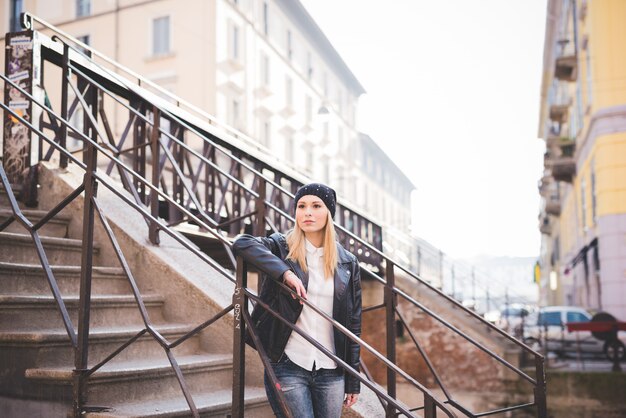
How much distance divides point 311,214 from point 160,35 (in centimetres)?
2271

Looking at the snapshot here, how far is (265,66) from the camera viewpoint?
27.7m

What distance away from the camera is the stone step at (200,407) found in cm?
362

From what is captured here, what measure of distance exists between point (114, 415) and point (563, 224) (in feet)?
96.3

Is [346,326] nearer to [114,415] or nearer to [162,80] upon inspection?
[114,415]

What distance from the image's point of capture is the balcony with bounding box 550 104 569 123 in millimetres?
24938

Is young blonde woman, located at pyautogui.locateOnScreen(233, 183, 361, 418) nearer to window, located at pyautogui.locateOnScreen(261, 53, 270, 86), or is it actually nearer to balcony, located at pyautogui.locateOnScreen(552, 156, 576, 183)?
balcony, located at pyautogui.locateOnScreen(552, 156, 576, 183)

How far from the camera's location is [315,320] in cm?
308

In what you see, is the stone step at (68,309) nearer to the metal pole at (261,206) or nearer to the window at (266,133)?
the metal pole at (261,206)

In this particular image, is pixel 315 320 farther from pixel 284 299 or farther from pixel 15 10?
pixel 15 10

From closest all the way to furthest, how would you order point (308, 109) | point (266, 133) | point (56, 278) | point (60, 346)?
point (60, 346)
point (56, 278)
point (266, 133)
point (308, 109)

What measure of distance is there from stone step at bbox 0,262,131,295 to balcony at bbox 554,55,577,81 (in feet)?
64.6

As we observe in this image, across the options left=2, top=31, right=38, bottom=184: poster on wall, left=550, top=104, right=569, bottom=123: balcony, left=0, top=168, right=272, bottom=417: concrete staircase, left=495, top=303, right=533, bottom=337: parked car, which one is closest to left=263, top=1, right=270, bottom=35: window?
left=550, top=104, right=569, bottom=123: balcony

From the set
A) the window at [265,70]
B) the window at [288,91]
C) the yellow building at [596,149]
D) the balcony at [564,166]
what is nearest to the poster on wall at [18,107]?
the yellow building at [596,149]

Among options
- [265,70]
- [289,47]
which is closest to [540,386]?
[265,70]
